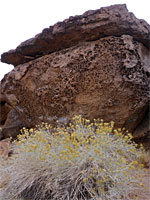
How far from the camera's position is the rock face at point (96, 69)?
14.4 ft

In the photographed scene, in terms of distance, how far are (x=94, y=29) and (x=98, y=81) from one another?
1273mm

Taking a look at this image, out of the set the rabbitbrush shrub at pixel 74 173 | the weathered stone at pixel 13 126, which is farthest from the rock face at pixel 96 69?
the weathered stone at pixel 13 126

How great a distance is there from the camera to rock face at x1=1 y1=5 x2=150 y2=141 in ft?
14.4

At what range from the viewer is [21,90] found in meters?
5.59

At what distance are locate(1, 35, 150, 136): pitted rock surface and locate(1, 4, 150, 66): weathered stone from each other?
16 cm

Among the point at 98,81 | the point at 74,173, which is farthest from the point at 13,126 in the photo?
the point at 74,173

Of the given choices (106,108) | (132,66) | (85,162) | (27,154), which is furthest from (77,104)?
(85,162)

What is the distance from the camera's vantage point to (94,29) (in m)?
4.55

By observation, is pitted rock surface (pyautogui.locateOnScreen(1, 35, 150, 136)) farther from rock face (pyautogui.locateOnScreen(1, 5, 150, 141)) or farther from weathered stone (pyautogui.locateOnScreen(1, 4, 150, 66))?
weathered stone (pyautogui.locateOnScreen(1, 4, 150, 66))

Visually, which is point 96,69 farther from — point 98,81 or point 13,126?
point 13,126

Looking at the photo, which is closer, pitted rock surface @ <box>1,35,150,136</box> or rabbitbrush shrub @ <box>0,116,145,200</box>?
rabbitbrush shrub @ <box>0,116,145,200</box>

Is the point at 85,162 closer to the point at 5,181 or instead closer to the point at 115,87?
the point at 5,181

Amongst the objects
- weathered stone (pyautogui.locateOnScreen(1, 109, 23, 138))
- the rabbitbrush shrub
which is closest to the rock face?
the rabbitbrush shrub

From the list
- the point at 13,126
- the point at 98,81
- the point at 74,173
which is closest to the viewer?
the point at 74,173
